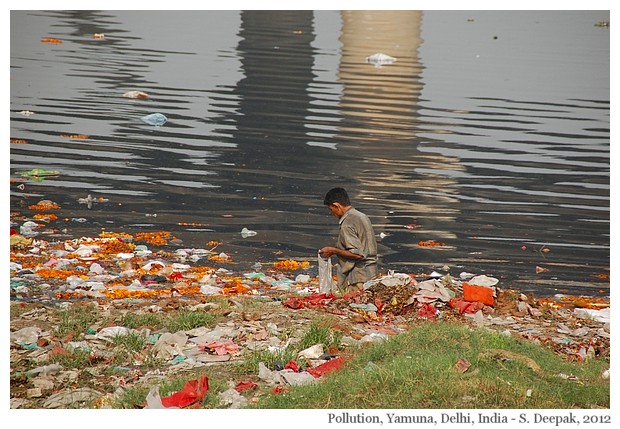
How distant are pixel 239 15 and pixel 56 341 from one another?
41489mm

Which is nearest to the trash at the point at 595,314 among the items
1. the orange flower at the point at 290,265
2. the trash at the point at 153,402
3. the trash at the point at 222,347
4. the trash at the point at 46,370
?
the orange flower at the point at 290,265

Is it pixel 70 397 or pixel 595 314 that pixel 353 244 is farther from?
pixel 70 397

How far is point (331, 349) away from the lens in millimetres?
8562

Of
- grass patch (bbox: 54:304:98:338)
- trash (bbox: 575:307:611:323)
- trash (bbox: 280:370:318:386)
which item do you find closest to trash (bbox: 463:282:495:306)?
trash (bbox: 575:307:611:323)

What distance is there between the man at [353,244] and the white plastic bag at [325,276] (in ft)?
0.38

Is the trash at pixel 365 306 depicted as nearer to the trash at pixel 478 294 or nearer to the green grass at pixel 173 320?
the trash at pixel 478 294

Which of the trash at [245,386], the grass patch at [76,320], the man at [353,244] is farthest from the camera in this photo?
the man at [353,244]

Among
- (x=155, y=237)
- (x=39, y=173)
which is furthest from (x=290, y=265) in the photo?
(x=39, y=173)

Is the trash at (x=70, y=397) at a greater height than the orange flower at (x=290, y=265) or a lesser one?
lesser

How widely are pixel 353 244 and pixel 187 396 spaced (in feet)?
12.9

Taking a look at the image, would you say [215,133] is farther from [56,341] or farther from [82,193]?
[56,341]

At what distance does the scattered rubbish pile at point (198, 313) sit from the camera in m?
7.98

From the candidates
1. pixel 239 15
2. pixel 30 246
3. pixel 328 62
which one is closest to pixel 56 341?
pixel 30 246

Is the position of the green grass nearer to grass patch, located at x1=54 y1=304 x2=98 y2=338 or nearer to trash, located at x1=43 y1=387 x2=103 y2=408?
grass patch, located at x1=54 y1=304 x2=98 y2=338
